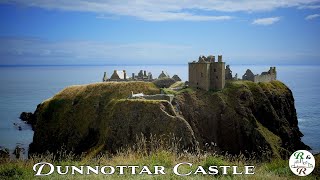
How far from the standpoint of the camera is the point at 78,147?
2219 inches

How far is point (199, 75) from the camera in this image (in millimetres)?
66812

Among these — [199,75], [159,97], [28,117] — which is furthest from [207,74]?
[28,117]

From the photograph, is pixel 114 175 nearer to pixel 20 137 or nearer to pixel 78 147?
pixel 78 147

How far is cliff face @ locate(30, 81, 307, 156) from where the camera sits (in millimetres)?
52875

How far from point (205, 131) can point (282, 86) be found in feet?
99.7

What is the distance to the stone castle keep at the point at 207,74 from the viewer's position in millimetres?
66562

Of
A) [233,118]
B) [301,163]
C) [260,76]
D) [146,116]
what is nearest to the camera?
[301,163]

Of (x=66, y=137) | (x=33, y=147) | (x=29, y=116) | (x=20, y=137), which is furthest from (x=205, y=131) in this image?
(x=29, y=116)

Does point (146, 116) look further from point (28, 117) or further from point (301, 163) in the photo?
point (28, 117)

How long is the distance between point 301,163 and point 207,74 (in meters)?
54.9

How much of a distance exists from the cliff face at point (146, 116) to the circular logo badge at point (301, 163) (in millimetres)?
39550

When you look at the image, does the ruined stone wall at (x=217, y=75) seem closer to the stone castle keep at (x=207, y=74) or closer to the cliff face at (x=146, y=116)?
the stone castle keep at (x=207, y=74)

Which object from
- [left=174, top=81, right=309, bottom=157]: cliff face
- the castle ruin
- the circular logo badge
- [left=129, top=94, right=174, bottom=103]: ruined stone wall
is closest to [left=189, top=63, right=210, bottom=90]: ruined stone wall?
[left=174, top=81, right=309, bottom=157]: cliff face

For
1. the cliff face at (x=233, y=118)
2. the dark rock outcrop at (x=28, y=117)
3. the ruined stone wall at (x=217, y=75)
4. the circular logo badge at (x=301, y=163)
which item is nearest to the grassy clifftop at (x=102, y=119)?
the cliff face at (x=233, y=118)
